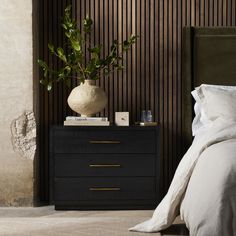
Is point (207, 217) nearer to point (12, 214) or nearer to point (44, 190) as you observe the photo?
point (12, 214)

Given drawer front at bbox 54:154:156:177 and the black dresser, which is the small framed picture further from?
drawer front at bbox 54:154:156:177

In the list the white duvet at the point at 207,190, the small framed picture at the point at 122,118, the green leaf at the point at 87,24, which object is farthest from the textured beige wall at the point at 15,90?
the white duvet at the point at 207,190

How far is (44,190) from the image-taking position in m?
4.50

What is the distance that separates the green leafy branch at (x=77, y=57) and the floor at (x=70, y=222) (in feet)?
3.10

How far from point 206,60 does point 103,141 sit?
111cm

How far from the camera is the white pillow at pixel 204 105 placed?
4.01m

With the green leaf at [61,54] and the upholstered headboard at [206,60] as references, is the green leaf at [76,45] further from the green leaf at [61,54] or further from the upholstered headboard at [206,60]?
the upholstered headboard at [206,60]

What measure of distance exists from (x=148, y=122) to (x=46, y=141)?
2.81ft

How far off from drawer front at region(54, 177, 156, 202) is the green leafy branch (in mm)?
734

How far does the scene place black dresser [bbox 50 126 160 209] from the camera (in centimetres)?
403

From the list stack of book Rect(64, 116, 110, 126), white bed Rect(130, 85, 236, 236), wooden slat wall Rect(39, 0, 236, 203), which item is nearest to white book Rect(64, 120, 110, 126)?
stack of book Rect(64, 116, 110, 126)

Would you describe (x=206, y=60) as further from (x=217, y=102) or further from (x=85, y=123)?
(x=85, y=123)

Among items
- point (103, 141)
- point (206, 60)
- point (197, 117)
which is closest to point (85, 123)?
point (103, 141)

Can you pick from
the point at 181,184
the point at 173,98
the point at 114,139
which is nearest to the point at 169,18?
the point at 173,98
